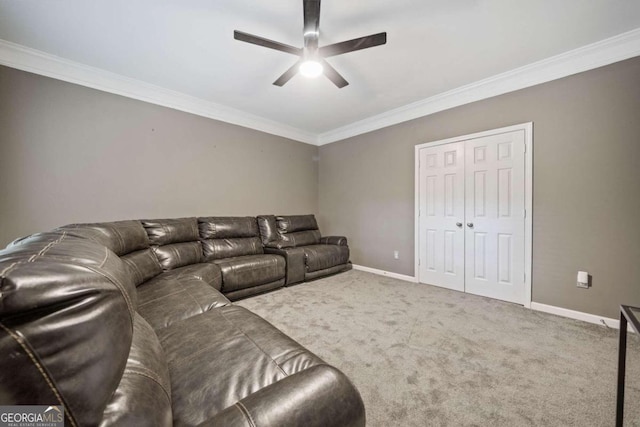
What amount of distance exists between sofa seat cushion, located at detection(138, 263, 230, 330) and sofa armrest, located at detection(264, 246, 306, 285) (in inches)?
50.6

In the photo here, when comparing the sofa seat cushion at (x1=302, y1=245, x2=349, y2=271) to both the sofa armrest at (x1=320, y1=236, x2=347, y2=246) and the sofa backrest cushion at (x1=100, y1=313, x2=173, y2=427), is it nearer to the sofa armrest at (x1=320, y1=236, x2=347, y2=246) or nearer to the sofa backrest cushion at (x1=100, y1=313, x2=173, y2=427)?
the sofa armrest at (x1=320, y1=236, x2=347, y2=246)

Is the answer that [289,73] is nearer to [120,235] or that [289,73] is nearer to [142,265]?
[120,235]

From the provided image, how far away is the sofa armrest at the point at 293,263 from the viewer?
3.45 meters

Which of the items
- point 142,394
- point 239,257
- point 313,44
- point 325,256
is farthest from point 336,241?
point 142,394

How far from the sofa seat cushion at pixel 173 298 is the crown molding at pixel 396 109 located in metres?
2.40

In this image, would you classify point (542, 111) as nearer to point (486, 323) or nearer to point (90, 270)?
point (486, 323)

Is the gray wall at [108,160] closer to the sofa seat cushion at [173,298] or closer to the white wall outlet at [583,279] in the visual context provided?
the sofa seat cushion at [173,298]

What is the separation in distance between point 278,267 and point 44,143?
2.86m

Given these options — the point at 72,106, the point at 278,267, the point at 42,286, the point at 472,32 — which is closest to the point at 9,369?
the point at 42,286

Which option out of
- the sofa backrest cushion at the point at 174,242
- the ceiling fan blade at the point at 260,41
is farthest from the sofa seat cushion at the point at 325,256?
the ceiling fan blade at the point at 260,41

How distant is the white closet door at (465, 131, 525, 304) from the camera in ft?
9.39

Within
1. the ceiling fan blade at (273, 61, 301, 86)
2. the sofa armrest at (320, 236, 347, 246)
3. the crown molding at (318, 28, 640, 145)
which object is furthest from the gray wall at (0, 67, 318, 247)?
the crown molding at (318, 28, 640, 145)

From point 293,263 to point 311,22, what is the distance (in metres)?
2.74

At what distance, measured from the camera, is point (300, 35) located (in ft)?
7.45
